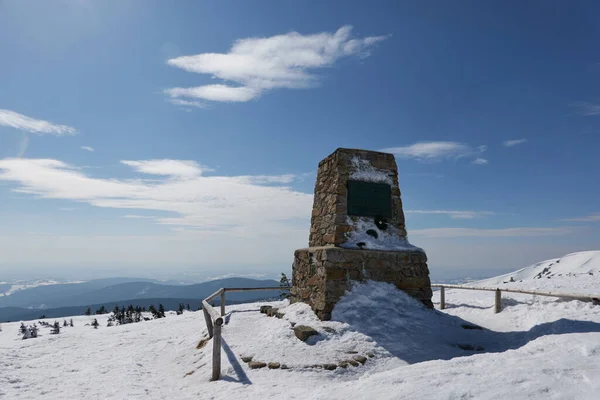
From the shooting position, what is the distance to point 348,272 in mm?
9250

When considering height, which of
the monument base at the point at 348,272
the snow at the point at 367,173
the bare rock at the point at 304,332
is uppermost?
the snow at the point at 367,173

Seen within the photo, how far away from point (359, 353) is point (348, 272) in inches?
94.7

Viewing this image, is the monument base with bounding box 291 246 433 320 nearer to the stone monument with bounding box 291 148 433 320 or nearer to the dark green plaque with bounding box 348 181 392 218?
the stone monument with bounding box 291 148 433 320

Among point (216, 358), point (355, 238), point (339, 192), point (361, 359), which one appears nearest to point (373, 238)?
point (355, 238)

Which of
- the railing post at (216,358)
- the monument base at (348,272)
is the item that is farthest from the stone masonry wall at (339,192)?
the railing post at (216,358)

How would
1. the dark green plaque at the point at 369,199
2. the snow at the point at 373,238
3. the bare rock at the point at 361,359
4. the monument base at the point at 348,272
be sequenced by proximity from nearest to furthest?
the bare rock at the point at 361,359, the monument base at the point at 348,272, the snow at the point at 373,238, the dark green plaque at the point at 369,199

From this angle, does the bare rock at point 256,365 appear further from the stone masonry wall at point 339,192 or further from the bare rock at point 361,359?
the stone masonry wall at point 339,192

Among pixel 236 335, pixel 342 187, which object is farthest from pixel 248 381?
pixel 342 187

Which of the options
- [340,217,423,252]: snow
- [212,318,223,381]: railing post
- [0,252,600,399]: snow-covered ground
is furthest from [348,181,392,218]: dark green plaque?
[212,318,223,381]: railing post

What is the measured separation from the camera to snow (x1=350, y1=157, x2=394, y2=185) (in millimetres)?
10562

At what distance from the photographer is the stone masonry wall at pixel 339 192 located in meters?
10.0

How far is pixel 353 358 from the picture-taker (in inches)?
274

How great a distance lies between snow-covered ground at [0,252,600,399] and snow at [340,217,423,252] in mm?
1142

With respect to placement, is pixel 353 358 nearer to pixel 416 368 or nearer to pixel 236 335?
pixel 416 368
